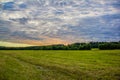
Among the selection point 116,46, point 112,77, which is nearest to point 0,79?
point 112,77

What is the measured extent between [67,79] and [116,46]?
97.4 metres

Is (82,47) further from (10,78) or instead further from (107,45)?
(10,78)

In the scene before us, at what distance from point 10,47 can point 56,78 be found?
160579mm

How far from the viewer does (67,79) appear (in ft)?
97.0

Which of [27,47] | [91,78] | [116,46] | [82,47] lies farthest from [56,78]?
[27,47]

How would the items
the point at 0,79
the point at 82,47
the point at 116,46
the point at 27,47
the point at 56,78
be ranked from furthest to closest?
the point at 27,47 < the point at 82,47 < the point at 116,46 < the point at 56,78 < the point at 0,79

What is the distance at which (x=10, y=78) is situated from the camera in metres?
30.0

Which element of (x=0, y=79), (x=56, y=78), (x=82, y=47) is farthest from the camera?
(x=82, y=47)

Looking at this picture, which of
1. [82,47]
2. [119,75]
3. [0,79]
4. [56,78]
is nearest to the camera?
[0,79]

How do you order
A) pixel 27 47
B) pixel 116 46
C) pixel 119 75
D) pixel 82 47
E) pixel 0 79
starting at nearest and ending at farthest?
pixel 0 79
pixel 119 75
pixel 116 46
pixel 82 47
pixel 27 47

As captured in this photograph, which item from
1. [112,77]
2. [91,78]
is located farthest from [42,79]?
[112,77]

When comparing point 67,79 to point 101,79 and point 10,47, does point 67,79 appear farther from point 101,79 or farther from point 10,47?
point 10,47

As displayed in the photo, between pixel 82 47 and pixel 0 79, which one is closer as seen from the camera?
pixel 0 79

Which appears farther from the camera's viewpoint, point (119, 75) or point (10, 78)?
point (119, 75)
